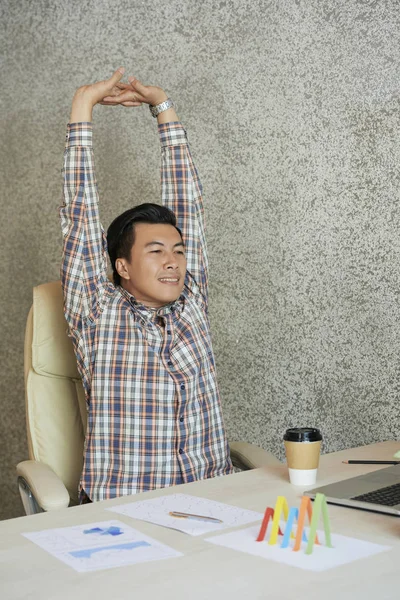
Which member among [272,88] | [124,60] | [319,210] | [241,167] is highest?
[124,60]

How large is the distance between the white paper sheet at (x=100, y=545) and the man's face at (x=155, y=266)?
0.92 metres

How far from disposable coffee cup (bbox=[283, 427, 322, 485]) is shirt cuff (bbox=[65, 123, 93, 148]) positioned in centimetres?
101

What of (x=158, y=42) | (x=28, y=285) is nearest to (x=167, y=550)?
(x=158, y=42)

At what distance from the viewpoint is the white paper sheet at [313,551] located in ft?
3.17

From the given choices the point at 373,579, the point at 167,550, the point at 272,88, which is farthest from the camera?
the point at 272,88

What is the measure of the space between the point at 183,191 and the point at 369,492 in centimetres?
116

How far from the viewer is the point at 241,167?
243 cm

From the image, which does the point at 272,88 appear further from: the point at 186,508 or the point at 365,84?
the point at 186,508

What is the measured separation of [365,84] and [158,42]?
887mm

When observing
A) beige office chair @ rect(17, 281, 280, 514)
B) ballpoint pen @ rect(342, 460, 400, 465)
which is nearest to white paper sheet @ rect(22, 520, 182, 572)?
ballpoint pen @ rect(342, 460, 400, 465)

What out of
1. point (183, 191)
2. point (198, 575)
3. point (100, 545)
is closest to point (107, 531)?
point (100, 545)

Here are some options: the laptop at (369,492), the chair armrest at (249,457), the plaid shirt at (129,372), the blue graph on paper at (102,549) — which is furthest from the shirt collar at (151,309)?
the blue graph on paper at (102,549)

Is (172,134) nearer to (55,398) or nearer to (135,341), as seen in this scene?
(135,341)

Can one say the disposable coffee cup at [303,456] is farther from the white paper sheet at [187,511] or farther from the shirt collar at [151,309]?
the shirt collar at [151,309]
